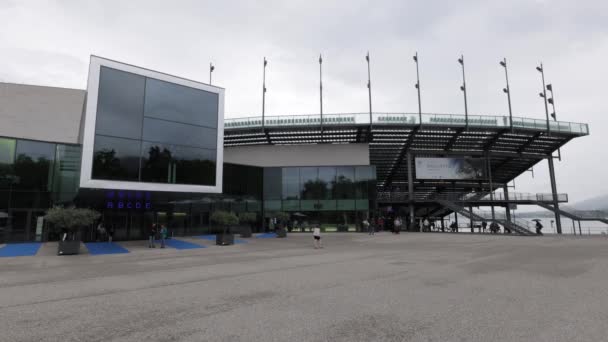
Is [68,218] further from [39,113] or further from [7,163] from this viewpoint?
[39,113]

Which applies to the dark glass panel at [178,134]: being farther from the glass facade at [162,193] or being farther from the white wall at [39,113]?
the white wall at [39,113]

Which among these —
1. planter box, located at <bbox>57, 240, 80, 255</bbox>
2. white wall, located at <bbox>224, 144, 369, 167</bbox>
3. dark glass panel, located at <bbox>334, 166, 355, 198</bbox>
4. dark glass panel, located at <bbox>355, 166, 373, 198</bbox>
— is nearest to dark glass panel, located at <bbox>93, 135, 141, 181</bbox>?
planter box, located at <bbox>57, 240, 80, 255</bbox>

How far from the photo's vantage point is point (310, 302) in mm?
7117

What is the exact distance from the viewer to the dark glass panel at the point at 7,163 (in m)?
22.8

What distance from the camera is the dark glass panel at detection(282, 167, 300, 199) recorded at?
3775 centimetres

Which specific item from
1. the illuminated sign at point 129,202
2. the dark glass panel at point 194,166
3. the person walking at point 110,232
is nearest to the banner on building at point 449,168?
the dark glass panel at point 194,166

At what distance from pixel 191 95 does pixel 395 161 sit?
35825 mm

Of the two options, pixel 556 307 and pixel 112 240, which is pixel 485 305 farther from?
pixel 112 240

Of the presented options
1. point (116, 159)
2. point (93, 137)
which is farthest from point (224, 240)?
point (93, 137)

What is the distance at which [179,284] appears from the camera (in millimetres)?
9156

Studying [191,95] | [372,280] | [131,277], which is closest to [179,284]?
[131,277]

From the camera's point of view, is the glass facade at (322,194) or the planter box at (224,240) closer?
the planter box at (224,240)

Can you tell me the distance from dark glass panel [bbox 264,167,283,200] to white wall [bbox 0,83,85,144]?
18890 millimetres

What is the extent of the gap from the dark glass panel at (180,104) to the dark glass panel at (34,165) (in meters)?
10.0
